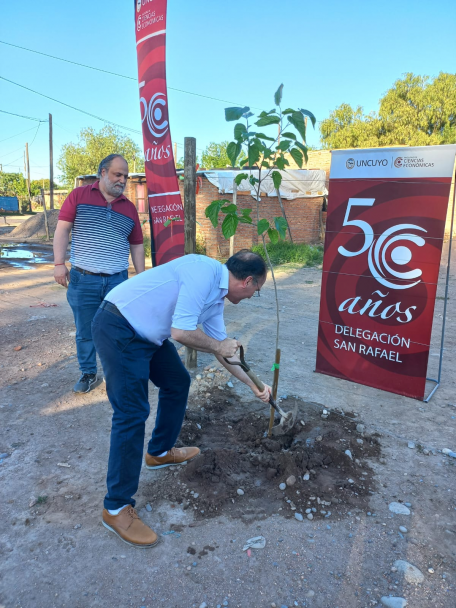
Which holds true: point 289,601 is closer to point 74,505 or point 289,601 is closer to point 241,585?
point 241,585

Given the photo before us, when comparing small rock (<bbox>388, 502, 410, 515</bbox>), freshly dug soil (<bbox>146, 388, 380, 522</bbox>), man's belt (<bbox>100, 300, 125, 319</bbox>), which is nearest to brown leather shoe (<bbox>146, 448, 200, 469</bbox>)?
freshly dug soil (<bbox>146, 388, 380, 522</bbox>)

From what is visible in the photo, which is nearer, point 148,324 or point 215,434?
point 148,324

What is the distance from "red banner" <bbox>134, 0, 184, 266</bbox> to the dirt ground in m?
1.69

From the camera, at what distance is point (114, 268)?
359 centimetres

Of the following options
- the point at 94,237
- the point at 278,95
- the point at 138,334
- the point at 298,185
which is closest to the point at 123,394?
the point at 138,334

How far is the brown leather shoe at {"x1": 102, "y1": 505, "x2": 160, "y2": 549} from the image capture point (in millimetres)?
2137

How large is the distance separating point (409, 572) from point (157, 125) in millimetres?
4172

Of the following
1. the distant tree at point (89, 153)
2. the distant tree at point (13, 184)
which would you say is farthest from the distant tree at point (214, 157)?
the distant tree at point (13, 184)

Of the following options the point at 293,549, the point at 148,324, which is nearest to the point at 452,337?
the point at 293,549

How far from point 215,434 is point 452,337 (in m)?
3.91

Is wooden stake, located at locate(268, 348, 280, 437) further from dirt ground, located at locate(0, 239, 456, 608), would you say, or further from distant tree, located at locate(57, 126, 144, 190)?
distant tree, located at locate(57, 126, 144, 190)

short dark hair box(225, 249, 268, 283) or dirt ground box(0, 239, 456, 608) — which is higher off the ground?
short dark hair box(225, 249, 268, 283)

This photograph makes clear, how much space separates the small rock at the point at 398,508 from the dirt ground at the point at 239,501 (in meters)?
0.03

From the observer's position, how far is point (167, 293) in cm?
214
